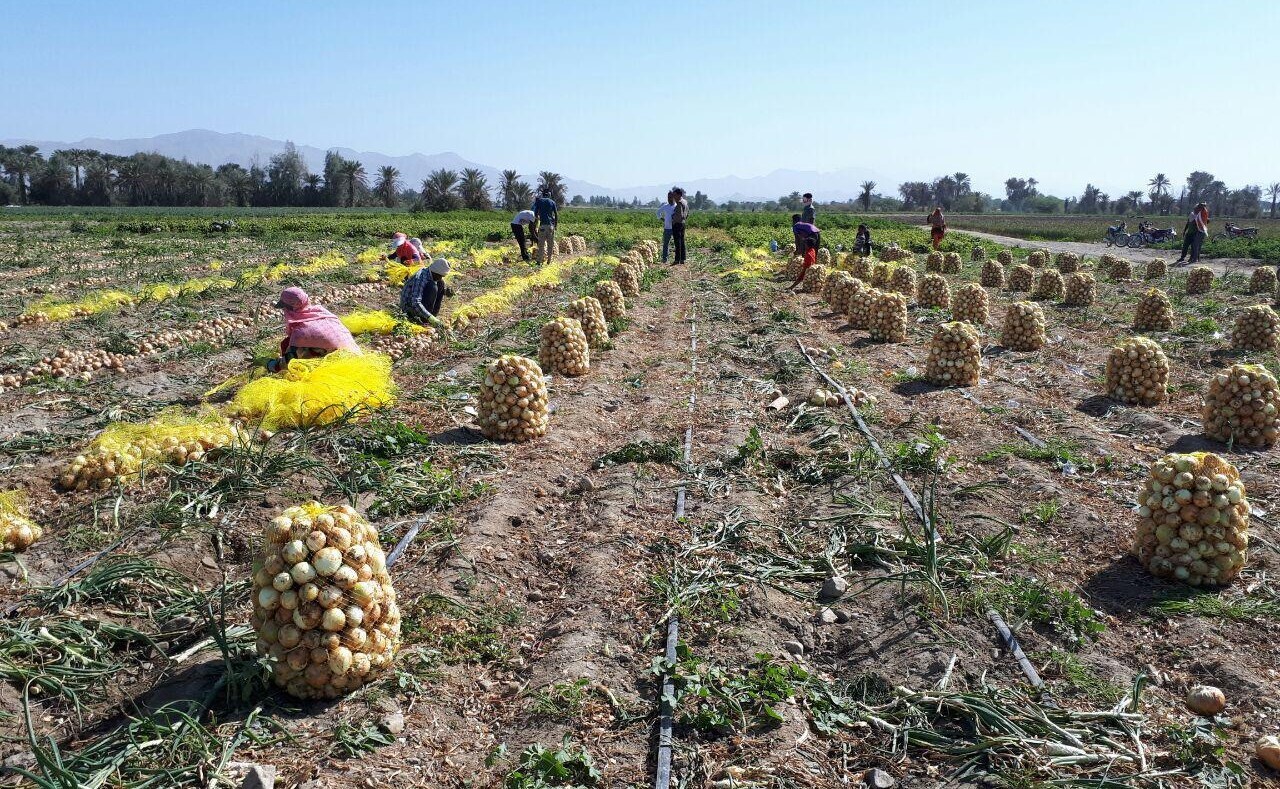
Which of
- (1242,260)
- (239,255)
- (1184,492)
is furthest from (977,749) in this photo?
(1242,260)

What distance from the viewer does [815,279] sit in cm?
1756

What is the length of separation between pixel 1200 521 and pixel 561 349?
6.54 m

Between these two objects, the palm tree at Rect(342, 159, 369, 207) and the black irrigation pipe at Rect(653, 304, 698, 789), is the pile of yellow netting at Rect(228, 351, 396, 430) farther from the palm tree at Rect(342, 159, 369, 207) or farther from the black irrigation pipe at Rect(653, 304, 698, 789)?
the palm tree at Rect(342, 159, 369, 207)

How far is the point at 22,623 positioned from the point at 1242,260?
3299 cm

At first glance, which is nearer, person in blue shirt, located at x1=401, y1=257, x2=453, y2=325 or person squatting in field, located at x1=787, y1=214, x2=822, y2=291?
person in blue shirt, located at x1=401, y1=257, x2=453, y2=325

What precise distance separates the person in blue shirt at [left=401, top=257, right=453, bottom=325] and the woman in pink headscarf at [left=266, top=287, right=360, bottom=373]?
10.5 ft

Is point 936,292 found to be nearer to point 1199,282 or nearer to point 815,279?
point 815,279

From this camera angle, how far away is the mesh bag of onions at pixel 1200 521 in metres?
4.12

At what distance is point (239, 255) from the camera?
81.6ft

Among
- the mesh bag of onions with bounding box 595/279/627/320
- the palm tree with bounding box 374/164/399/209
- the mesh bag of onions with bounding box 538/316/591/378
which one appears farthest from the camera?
the palm tree with bounding box 374/164/399/209

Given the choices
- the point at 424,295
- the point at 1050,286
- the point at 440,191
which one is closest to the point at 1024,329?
the point at 1050,286

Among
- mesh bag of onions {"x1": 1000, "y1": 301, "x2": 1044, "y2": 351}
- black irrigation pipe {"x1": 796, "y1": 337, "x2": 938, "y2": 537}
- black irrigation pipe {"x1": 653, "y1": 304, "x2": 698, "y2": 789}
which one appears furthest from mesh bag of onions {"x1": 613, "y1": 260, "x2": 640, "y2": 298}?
black irrigation pipe {"x1": 653, "y1": 304, "x2": 698, "y2": 789}

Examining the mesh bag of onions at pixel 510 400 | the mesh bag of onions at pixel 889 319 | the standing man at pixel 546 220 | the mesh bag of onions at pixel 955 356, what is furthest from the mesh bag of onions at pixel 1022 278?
the mesh bag of onions at pixel 510 400

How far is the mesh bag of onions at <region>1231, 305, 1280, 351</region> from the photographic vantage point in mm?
10047
